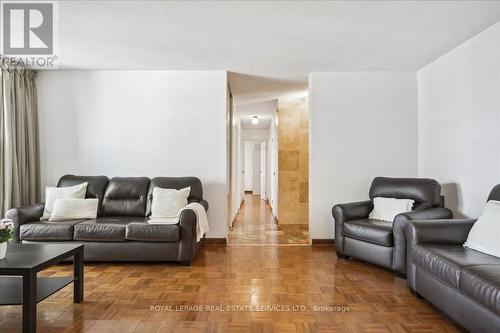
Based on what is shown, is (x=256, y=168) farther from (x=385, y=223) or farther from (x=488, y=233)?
(x=488, y=233)

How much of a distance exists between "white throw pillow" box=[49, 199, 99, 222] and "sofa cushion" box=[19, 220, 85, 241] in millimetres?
240

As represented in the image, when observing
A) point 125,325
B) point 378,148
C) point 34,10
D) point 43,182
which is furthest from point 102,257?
point 378,148

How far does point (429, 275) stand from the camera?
8.18ft

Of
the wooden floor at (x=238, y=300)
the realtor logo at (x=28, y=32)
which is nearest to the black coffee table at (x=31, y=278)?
the wooden floor at (x=238, y=300)

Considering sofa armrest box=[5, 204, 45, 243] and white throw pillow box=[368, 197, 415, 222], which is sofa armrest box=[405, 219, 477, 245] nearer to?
white throw pillow box=[368, 197, 415, 222]

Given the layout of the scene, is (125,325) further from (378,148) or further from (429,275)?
(378,148)

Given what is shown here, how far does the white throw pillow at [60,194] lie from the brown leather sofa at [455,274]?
371cm

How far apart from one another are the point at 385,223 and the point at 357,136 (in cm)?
147

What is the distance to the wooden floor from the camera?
7.45ft

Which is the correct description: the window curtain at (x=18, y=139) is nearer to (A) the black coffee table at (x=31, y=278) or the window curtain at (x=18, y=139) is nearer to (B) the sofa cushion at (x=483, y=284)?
(A) the black coffee table at (x=31, y=278)

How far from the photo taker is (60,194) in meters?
4.04

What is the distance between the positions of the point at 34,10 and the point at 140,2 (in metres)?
1.01

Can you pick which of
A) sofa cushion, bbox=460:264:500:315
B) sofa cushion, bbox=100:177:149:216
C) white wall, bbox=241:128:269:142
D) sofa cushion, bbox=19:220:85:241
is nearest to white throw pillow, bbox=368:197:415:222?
sofa cushion, bbox=460:264:500:315

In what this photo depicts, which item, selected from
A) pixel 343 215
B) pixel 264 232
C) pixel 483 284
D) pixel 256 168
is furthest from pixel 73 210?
pixel 256 168
